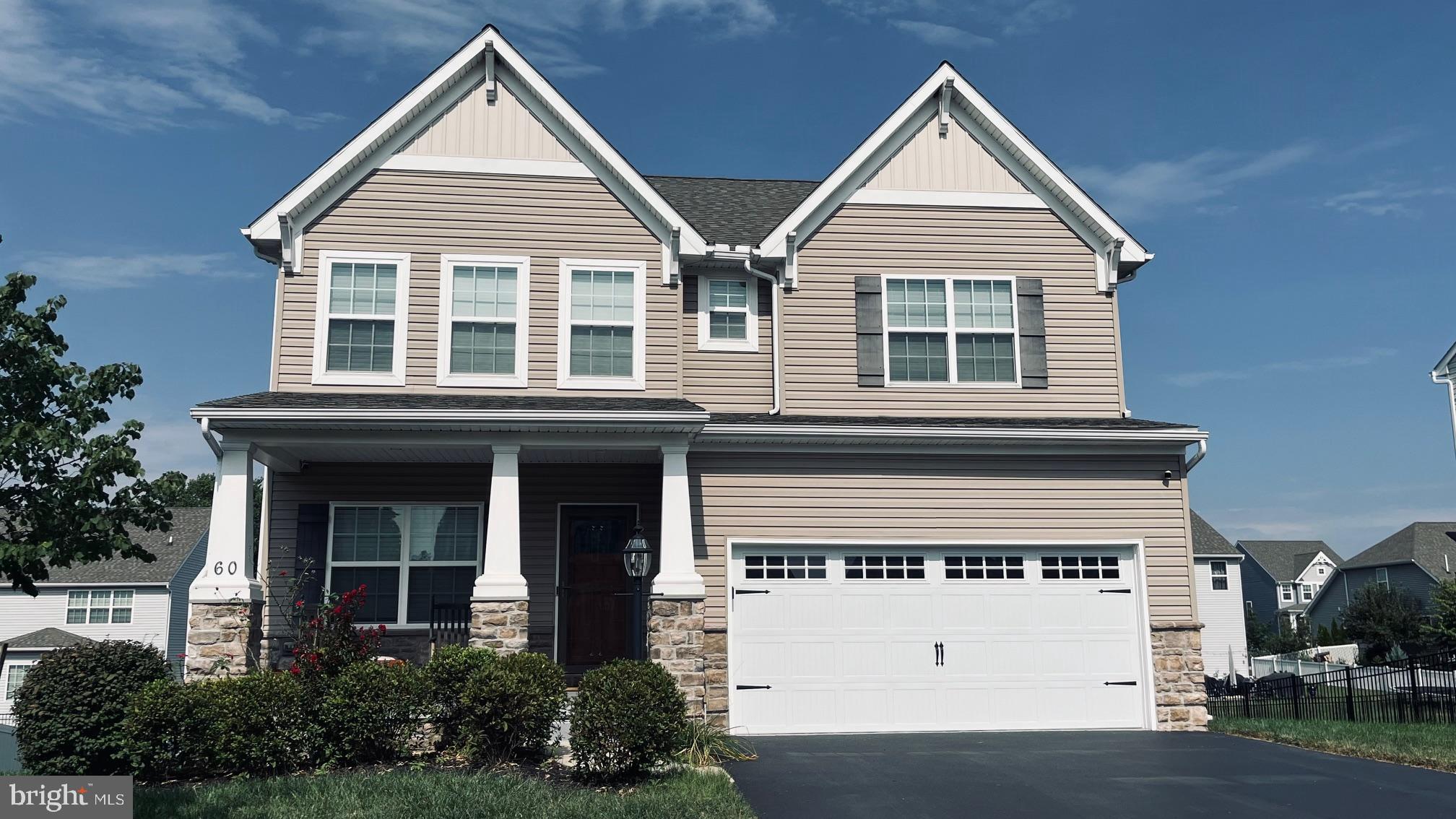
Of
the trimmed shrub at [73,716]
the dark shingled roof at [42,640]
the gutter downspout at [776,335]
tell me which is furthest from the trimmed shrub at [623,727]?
the dark shingled roof at [42,640]

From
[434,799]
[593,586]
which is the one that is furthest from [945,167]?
[434,799]

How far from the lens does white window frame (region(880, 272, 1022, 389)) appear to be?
601 inches

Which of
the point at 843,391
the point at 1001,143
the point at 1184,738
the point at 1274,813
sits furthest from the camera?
the point at 1001,143

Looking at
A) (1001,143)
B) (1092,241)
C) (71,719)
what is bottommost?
(71,719)

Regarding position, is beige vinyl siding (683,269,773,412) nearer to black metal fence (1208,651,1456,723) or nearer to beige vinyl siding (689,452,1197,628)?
beige vinyl siding (689,452,1197,628)

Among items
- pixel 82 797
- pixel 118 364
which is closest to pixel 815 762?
pixel 82 797

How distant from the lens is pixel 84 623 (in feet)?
123

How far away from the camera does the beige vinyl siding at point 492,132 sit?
14969 mm

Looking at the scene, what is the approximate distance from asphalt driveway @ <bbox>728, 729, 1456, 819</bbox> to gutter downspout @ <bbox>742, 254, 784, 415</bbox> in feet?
14.9

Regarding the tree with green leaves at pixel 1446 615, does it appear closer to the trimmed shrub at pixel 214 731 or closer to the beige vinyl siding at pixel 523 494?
the beige vinyl siding at pixel 523 494

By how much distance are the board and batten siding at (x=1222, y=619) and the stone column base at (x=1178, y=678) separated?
3057cm

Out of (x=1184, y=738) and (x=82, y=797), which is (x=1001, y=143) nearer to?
(x=1184, y=738)

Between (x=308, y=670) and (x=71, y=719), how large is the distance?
204 cm

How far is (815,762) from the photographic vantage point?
441 inches
